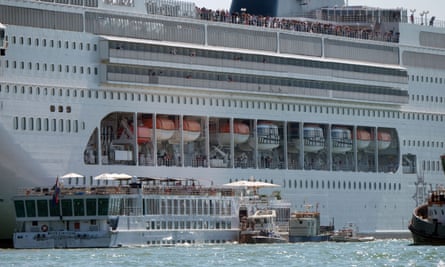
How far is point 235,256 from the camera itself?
91.0 meters

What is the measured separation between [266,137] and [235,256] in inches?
1126

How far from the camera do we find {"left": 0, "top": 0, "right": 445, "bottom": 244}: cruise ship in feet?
343

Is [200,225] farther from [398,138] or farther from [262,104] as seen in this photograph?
[398,138]

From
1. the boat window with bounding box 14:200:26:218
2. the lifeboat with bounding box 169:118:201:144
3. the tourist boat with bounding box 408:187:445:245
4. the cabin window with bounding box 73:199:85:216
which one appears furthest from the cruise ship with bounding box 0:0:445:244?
the tourist boat with bounding box 408:187:445:245

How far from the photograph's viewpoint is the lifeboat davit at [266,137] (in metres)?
119

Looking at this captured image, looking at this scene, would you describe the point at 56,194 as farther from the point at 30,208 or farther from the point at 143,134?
the point at 143,134

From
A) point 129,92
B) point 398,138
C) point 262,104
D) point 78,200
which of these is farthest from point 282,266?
point 398,138

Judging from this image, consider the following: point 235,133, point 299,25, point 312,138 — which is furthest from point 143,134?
point 299,25

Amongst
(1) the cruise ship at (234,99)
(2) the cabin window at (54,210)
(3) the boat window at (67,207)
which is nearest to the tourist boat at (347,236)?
(1) the cruise ship at (234,99)

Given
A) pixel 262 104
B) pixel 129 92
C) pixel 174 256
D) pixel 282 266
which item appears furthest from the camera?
pixel 262 104

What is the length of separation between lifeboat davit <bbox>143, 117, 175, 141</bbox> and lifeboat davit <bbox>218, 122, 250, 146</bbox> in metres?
4.65

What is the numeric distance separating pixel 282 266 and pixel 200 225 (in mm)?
26330

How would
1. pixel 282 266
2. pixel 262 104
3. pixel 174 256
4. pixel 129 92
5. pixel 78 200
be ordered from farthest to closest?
pixel 262 104, pixel 129 92, pixel 78 200, pixel 174 256, pixel 282 266

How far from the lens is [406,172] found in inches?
5123
